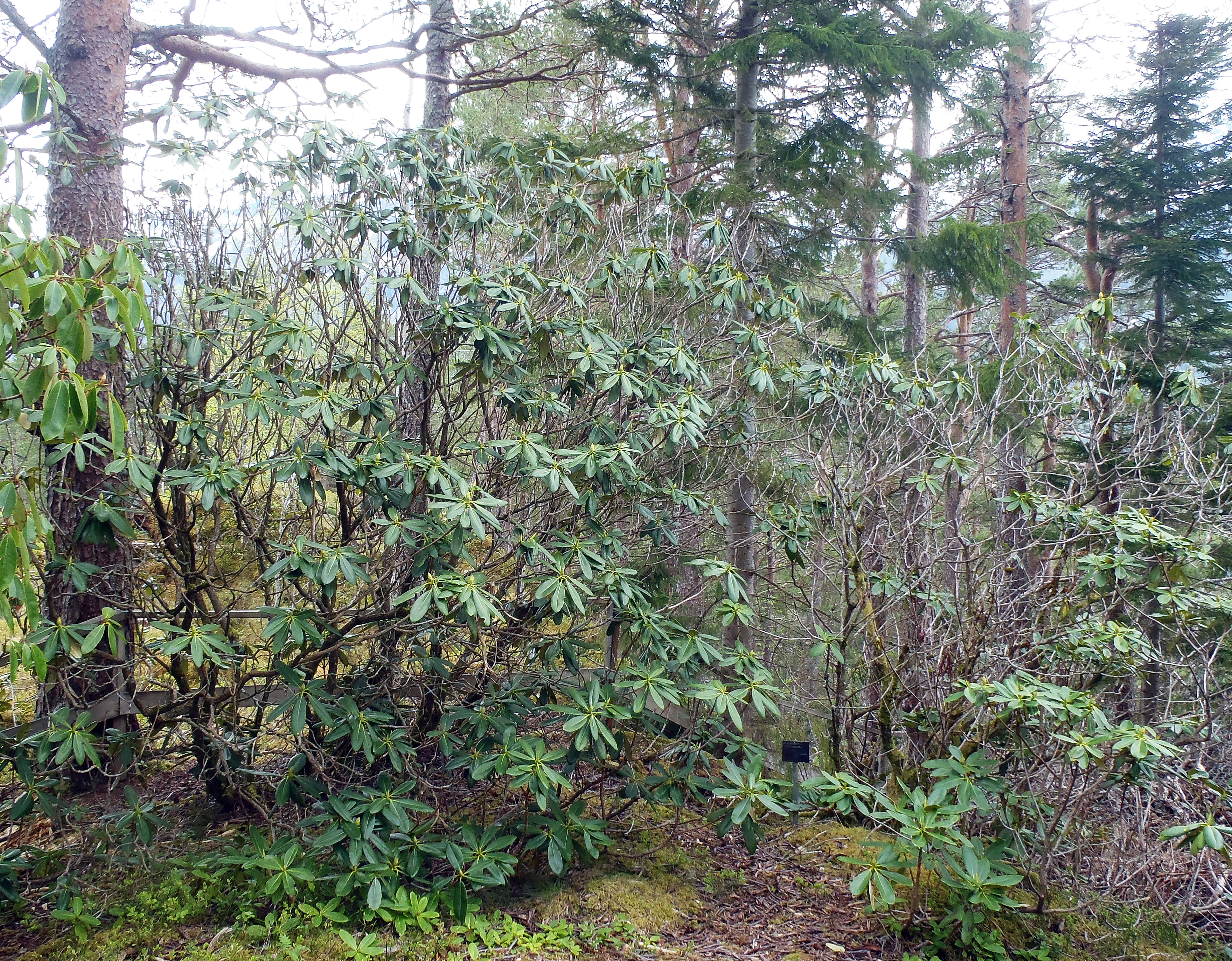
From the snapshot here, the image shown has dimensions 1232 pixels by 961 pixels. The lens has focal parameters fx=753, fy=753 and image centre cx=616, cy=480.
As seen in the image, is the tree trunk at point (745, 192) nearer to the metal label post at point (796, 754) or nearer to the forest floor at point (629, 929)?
the metal label post at point (796, 754)

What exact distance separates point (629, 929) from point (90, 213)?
4.65 metres

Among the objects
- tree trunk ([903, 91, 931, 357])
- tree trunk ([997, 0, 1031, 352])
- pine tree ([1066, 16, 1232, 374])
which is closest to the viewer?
pine tree ([1066, 16, 1232, 374])

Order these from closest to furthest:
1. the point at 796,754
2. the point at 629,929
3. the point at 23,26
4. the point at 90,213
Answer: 1. the point at 629,929
2. the point at 796,754
3. the point at 90,213
4. the point at 23,26

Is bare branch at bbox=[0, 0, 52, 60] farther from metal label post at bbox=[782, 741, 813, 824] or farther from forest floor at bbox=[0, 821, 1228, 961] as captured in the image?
metal label post at bbox=[782, 741, 813, 824]

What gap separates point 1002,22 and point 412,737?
10.9 meters

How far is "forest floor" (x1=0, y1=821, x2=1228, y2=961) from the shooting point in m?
2.94

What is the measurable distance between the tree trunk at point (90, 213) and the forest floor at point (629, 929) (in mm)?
948

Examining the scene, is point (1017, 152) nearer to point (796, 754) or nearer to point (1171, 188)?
point (1171, 188)

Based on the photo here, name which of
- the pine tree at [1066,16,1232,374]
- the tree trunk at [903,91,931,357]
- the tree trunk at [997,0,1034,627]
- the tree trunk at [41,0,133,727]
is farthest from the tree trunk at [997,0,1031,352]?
the tree trunk at [41,0,133,727]

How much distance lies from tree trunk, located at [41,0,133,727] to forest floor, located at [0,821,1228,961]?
3.11 ft

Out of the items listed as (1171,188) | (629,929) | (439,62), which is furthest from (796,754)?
(1171,188)

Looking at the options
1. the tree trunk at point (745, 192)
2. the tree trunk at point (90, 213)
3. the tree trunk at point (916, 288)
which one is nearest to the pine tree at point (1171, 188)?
the tree trunk at point (916, 288)

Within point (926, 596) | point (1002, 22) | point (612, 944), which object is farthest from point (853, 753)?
point (1002, 22)

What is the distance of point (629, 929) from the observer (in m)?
3.20
